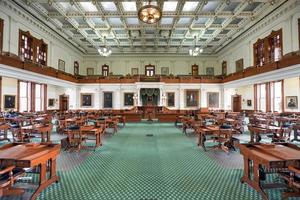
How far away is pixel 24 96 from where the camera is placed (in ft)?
51.4

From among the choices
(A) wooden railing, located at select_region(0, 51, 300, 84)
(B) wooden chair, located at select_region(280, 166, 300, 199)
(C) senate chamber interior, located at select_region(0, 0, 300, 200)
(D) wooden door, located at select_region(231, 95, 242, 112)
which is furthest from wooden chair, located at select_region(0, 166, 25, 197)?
(D) wooden door, located at select_region(231, 95, 242, 112)

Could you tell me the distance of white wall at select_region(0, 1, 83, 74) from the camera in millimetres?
12461

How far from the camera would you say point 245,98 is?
763 inches

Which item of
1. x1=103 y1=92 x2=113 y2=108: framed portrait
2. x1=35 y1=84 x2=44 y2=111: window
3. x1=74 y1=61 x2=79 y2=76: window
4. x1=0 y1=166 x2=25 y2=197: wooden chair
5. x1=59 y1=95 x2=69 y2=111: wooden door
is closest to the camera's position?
x1=0 y1=166 x2=25 y2=197: wooden chair

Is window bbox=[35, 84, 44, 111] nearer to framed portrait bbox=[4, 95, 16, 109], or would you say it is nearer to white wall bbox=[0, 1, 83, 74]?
white wall bbox=[0, 1, 83, 74]

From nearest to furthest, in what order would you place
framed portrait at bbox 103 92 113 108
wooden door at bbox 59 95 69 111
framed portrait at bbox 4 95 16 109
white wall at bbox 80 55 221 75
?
framed portrait at bbox 4 95 16 109 → wooden door at bbox 59 95 69 111 → framed portrait at bbox 103 92 113 108 → white wall at bbox 80 55 221 75

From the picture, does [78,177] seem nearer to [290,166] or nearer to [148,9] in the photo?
[290,166]

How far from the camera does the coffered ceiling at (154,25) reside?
13.1 m

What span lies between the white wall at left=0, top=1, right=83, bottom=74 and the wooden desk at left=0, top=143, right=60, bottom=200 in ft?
37.6

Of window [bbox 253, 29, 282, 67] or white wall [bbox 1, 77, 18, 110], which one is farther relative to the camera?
window [bbox 253, 29, 282, 67]

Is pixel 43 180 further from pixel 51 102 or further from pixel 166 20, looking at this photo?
pixel 51 102

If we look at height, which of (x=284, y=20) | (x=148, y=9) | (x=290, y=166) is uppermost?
(x=284, y=20)

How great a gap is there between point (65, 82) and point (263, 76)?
15780mm

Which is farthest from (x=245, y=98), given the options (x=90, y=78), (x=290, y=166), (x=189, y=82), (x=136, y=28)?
(x=290, y=166)
